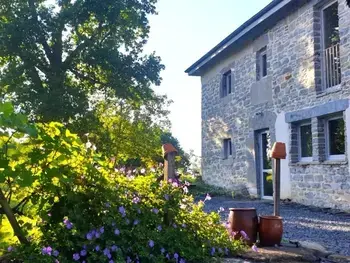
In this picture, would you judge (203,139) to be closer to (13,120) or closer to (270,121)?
(270,121)

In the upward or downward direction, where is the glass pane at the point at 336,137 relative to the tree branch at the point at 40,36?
downward

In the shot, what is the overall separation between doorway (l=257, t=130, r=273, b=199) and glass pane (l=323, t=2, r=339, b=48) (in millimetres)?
3191

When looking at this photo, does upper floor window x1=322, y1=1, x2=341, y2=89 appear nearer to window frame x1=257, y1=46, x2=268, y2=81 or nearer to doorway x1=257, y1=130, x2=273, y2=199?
window frame x1=257, y1=46, x2=268, y2=81

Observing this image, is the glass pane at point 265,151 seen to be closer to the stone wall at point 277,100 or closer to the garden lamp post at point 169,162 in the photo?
the stone wall at point 277,100

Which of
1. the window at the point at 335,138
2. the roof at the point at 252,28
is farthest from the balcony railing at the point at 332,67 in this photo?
the roof at the point at 252,28

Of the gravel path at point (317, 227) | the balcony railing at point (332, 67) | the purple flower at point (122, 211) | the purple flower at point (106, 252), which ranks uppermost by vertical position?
the balcony railing at point (332, 67)

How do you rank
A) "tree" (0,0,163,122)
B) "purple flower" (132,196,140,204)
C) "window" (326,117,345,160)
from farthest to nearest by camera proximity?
"tree" (0,0,163,122), "window" (326,117,345,160), "purple flower" (132,196,140,204)

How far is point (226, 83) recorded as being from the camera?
16.1 m

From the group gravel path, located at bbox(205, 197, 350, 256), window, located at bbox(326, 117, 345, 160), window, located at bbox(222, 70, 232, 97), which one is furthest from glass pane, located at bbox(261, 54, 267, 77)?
gravel path, located at bbox(205, 197, 350, 256)

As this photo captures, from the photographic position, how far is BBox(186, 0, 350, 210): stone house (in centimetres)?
994

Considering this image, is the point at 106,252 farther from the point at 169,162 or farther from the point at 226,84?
the point at 226,84

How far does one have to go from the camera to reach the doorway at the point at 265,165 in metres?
12.8

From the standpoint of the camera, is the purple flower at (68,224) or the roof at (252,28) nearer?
the purple flower at (68,224)

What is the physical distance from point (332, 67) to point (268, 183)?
157 inches
